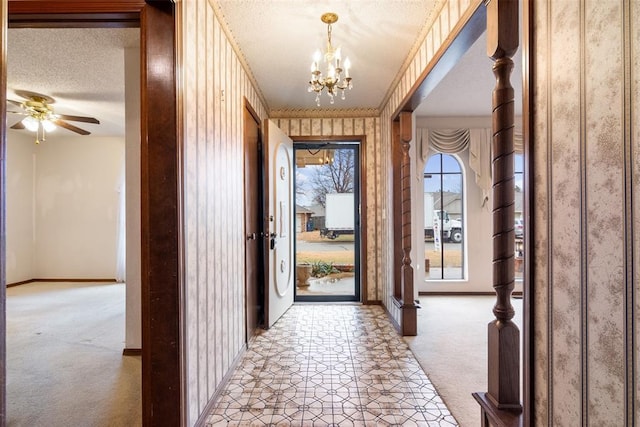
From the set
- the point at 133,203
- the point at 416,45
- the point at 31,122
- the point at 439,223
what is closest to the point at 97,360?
the point at 133,203

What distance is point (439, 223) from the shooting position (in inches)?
199

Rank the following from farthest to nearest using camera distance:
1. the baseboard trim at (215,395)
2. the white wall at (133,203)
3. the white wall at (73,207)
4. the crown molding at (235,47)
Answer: the white wall at (73,207) < the white wall at (133,203) < the crown molding at (235,47) < the baseboard trim at (215,395)

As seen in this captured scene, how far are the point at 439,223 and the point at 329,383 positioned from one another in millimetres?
3498

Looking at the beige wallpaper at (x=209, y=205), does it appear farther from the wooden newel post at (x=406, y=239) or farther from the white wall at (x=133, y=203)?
the wooden newel post at (x=406, y=239)

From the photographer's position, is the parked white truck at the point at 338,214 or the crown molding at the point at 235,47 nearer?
the crown molding at the point at 235,47

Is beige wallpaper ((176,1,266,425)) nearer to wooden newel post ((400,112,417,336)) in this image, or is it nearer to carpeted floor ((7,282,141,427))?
carpeted floor ((7,282,141,427))

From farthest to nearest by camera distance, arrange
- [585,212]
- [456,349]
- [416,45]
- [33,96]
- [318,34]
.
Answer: [33,96]
[456,349]
[416,45]
[318,34]
[585,212]

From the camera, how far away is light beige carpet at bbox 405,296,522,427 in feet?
6.72

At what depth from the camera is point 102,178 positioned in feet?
Answer: 18.9

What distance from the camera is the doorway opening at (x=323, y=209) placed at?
15.6 ft

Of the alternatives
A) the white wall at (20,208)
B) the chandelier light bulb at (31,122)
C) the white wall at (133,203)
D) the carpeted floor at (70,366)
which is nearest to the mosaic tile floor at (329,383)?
the carpeted floor at (70,366)

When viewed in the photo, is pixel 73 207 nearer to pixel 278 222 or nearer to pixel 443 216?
pixel 278 222

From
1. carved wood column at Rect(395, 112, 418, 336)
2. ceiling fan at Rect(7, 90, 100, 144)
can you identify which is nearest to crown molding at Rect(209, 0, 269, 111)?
carved wood column at Rect(395, 112, 418, 336)

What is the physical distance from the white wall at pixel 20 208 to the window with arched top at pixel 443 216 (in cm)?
676
